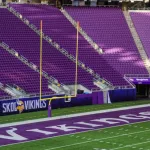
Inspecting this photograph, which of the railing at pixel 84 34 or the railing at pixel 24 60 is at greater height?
the railing at pixel 84 34

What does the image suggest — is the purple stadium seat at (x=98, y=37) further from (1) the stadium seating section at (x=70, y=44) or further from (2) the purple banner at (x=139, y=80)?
(2) the purple banner at (x=139, y=80)

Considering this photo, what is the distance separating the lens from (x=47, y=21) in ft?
111

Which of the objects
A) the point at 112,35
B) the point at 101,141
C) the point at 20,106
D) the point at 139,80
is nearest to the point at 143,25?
the point at 112,35

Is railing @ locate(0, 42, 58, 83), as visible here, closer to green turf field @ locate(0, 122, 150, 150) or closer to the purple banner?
the purple banner

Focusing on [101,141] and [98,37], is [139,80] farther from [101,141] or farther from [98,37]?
[101,141]

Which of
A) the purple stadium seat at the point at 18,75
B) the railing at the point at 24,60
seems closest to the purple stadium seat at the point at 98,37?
the railing at the point at 24,60

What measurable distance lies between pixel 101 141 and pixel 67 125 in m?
3.48

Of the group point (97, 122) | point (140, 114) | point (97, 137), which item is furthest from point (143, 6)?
point (97, 137)

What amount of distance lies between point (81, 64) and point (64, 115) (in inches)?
272

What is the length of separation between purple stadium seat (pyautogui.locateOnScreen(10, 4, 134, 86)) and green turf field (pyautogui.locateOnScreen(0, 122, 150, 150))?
962 cm

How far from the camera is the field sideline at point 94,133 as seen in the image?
18047 mm

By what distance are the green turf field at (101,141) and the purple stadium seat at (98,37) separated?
9.62 meters

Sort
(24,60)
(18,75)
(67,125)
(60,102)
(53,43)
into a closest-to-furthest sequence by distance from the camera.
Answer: (67,125), (60,102), (18,75), (24,60), (53,43)

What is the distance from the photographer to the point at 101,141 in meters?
18.9
